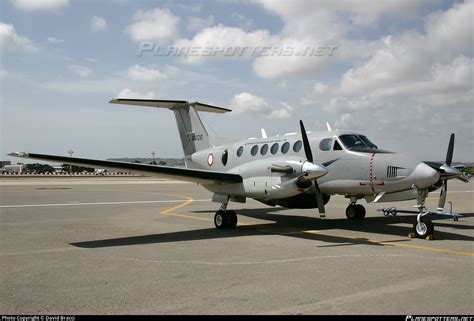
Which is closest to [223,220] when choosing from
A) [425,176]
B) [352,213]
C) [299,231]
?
[299,231]

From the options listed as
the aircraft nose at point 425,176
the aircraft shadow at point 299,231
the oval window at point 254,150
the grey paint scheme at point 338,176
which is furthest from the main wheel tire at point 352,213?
the aircraft nose at point 425,176

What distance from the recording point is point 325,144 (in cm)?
1221

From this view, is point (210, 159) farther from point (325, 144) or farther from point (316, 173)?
point (316, 173)

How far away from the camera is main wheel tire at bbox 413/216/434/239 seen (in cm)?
1020

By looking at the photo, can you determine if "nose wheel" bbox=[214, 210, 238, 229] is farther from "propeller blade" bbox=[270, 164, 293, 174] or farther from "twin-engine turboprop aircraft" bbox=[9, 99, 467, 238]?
"propeller blade" bbox=[270, 164, 293, 174]

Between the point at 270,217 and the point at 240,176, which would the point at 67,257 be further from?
the point at 270,217

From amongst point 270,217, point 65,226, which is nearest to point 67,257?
point 65,226

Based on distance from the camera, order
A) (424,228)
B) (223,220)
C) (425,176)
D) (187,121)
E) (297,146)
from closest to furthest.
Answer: (425,176), (424,228), (223,220), (297,146), (187,121)

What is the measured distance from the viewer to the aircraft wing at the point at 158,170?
10852 mm

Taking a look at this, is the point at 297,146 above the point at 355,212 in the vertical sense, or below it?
above

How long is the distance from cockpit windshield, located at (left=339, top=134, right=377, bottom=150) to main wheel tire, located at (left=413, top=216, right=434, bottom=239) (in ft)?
8.03

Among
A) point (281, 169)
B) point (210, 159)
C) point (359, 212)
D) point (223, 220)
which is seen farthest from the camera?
point (210, 159)

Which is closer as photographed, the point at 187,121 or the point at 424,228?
the point at 424,228

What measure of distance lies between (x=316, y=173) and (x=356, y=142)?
2.23 meters
